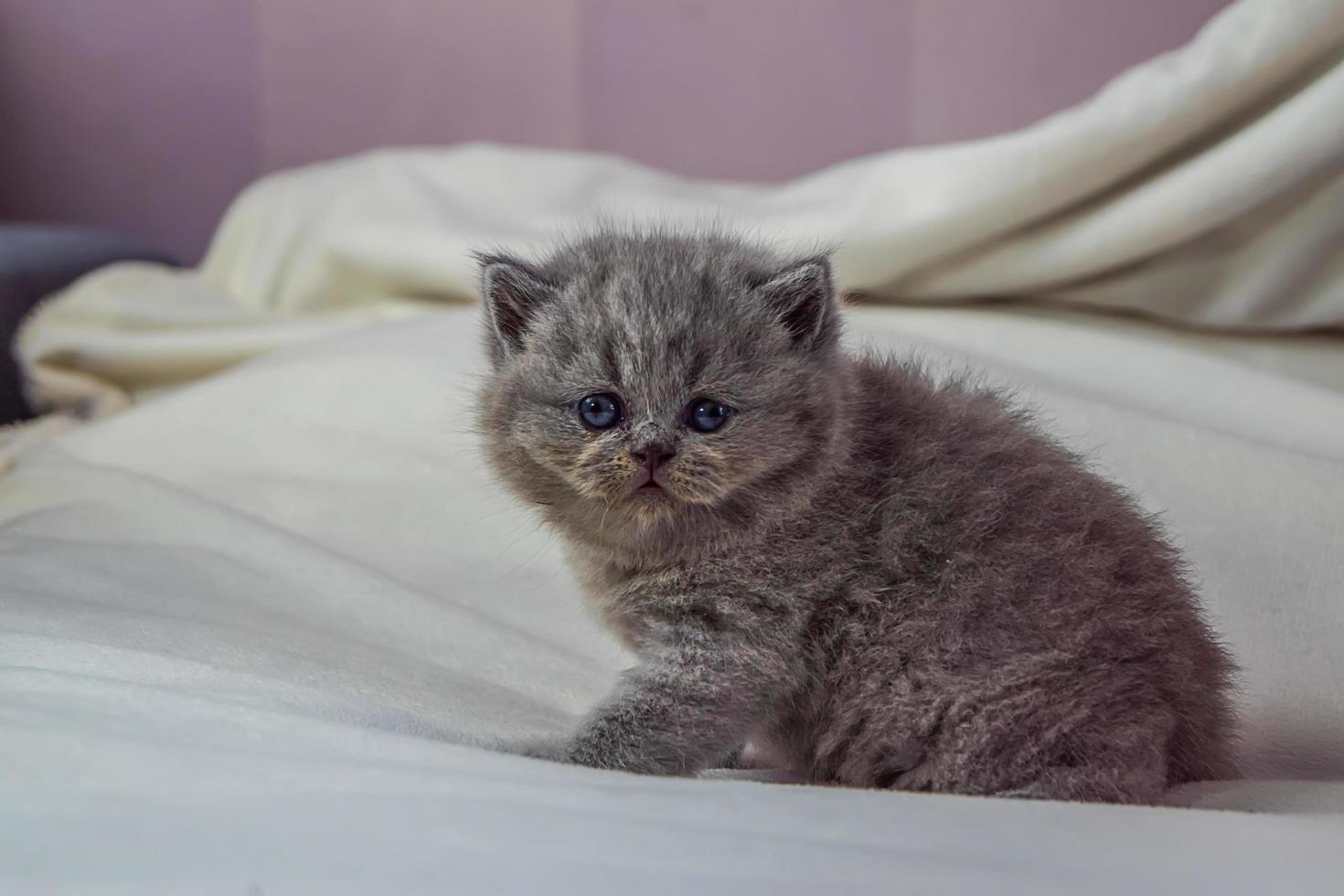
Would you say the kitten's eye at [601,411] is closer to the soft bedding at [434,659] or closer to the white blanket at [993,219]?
the soft bedding at [434,659]

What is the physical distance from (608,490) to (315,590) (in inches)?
29.4

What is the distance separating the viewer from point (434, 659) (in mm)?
1663

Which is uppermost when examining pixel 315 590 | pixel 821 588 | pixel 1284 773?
pixel 821 588

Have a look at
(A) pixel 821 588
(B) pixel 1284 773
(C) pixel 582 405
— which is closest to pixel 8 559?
(C) pixel 582 405

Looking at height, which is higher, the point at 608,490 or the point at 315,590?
the point at 608,490

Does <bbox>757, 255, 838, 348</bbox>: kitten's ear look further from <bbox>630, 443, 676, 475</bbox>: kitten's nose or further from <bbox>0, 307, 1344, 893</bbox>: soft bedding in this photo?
<bbox>0, 307, 1344, 893</bbox>: soft bedding

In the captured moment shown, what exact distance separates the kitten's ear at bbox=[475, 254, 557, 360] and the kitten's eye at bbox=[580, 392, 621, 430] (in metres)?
0.16

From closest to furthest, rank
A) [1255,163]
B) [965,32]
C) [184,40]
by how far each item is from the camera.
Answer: [1255,163] → [965,32] → [184,40]

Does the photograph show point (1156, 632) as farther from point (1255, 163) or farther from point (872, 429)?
point (1255, 163)

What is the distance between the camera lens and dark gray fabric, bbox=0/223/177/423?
2830 millimetres

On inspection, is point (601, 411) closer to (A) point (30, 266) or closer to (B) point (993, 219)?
(B) point (993, 219)

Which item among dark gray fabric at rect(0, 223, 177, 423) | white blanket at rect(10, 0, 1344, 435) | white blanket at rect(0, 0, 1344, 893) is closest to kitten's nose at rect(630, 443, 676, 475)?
white blanket at rect(0, 0, 1344, 893)

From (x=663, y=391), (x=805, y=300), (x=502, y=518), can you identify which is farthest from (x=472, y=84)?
(x=663, y=391)

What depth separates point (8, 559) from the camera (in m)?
1.77
